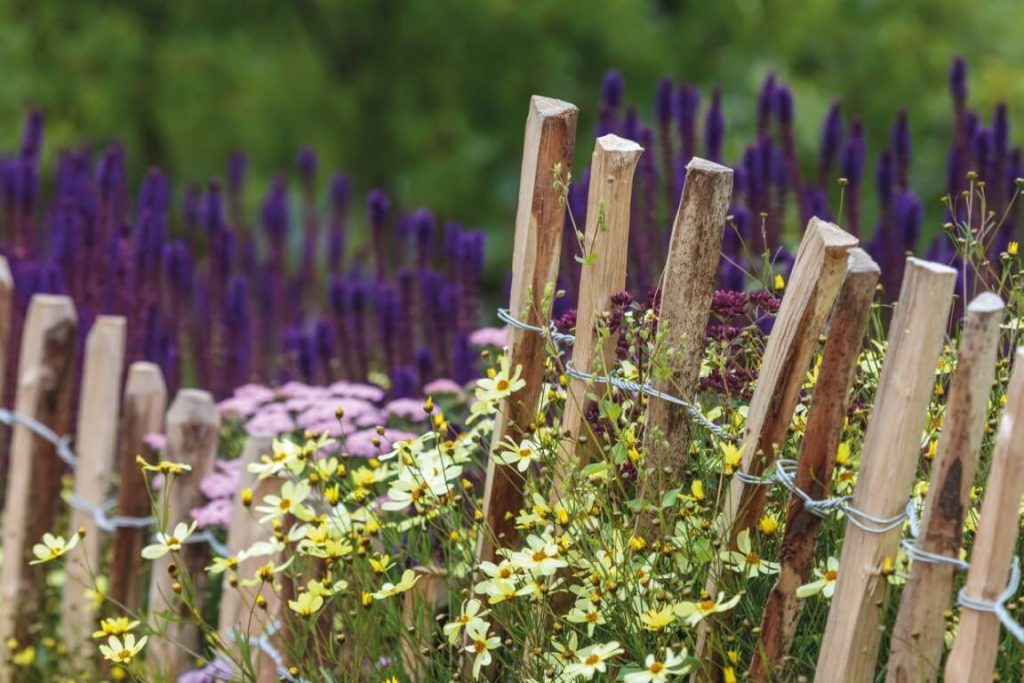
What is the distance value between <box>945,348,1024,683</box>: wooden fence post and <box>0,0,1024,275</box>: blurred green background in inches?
202

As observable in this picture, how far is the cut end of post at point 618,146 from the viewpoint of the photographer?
2162 mm

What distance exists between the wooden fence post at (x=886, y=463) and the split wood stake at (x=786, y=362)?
0.36 ft

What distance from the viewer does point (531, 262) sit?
7.64 ft

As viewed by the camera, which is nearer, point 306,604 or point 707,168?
point 707,168

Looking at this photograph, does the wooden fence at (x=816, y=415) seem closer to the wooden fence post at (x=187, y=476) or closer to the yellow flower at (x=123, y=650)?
the wooden fence post at (x=187, y=476)

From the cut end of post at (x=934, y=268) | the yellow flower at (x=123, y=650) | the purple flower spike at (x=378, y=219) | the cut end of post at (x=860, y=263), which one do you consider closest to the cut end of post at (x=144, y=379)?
the purple flower spike at (x=378, y=219)

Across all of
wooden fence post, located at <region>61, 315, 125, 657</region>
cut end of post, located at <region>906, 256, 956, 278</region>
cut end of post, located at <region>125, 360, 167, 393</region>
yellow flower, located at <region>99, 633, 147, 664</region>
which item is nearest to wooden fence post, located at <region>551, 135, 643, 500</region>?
cut end of post, located at <region>906, 256, 956, 278</region>

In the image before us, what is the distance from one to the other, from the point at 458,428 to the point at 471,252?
56 centimetres

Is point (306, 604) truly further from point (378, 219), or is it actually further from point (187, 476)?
point (378, 219)

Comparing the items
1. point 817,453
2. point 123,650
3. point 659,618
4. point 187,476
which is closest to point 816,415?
point 817,453

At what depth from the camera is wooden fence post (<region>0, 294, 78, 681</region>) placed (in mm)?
3582

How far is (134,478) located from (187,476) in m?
0.25

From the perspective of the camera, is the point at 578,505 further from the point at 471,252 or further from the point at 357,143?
the point at 357,143

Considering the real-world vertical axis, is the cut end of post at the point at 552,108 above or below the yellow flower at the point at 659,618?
above
